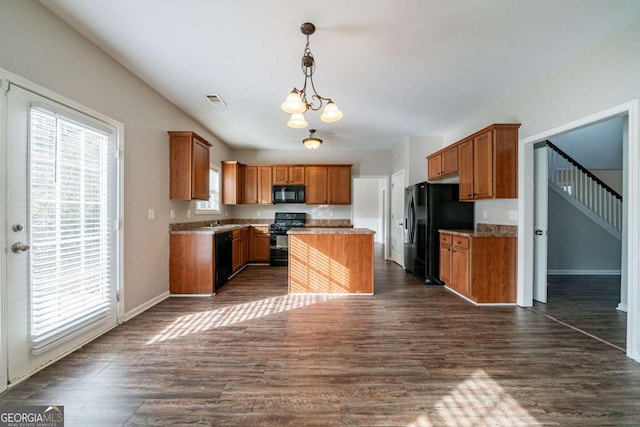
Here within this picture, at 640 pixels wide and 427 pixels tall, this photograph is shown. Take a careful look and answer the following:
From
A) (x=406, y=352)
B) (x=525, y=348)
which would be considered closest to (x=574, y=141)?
(x=525, y=348)

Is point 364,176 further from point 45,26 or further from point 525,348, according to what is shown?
point 45,26

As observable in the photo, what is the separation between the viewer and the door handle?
173 centimetres

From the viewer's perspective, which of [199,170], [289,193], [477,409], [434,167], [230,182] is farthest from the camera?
[289,193]

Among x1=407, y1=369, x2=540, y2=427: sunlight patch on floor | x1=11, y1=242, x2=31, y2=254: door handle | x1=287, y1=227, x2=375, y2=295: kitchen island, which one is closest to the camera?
x1=407, y1=369, x2=540, y2=427: sunlight patch on floor

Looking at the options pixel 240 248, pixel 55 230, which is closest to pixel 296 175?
pixel 240 248

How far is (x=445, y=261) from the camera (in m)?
3.96

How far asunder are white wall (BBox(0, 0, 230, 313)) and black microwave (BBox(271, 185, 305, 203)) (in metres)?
2.17

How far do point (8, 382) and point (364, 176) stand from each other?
19.6ft

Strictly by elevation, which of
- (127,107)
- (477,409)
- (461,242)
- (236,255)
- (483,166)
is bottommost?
(477,409)

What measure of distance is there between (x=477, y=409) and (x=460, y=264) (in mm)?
2292

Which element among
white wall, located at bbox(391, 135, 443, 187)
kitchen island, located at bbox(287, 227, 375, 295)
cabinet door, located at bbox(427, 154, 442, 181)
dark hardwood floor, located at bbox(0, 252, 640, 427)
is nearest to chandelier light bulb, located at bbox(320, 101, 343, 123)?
kitchen island, located at bbox(287, 227, 375, 295)

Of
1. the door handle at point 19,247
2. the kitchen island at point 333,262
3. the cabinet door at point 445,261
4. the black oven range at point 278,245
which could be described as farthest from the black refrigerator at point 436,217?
the door handle at point 19,247

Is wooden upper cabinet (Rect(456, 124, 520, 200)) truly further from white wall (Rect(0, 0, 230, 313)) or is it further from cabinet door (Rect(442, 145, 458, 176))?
white wall (Rect(0, 0, 230, 313))

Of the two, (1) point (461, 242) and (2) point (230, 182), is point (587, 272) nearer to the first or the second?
(1) point (461, 242)
